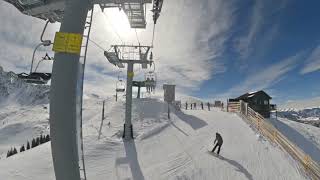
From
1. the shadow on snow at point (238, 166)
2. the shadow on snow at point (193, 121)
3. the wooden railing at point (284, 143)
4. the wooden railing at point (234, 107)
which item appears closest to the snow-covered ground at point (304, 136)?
the wooden railing at point (234, 107)

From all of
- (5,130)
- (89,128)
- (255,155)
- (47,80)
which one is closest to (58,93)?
(47,80)

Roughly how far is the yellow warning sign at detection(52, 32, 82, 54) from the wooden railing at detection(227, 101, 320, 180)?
16867 mm

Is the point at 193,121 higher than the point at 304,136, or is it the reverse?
the point at 193,121

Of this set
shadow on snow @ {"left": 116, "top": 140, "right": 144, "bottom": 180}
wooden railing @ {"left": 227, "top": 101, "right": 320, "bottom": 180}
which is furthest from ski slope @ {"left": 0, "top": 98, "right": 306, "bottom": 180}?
wooden railing @ {"left": 227, "top": 101, "right": 320, "bottom": 180}

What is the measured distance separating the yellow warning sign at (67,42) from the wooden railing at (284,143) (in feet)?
55.3

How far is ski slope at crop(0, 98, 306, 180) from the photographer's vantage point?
19.5 meters

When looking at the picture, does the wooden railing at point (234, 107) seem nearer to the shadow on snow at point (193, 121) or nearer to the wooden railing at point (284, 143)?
the wooden railing at point (284, 143)

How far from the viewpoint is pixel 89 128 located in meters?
33.1

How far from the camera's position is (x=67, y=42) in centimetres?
750

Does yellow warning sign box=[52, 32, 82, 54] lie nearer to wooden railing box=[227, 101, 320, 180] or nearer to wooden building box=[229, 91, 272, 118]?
wooden railing box=[227, 101, 320, 180]

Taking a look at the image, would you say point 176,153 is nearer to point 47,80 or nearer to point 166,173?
point 166,173

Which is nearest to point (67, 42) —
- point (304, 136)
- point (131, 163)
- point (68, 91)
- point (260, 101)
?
point (68, 91)

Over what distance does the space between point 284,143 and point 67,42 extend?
20604mm

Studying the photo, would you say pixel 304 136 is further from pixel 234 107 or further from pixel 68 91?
pixel 68 91
